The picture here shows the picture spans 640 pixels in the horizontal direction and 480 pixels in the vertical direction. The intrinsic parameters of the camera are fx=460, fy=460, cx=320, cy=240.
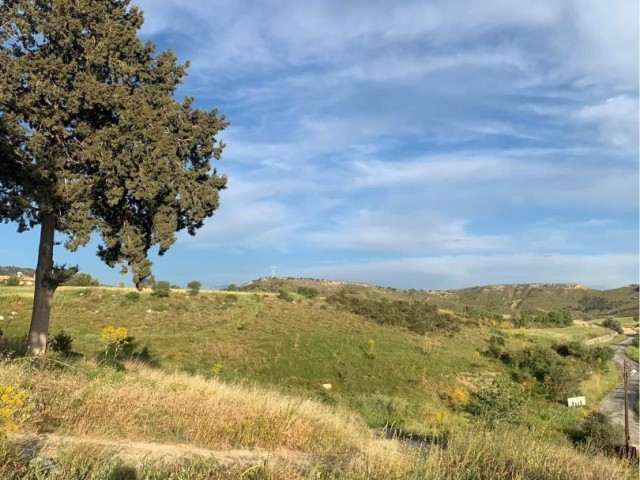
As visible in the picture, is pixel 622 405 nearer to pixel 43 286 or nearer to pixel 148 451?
pixel 43 286

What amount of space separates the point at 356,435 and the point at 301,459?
2533 millimetres

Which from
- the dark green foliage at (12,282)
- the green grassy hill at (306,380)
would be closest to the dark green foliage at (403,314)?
the green grassy hill at (306,380)

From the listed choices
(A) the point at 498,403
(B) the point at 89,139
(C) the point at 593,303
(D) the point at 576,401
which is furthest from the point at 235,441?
(C) the point at 593,303

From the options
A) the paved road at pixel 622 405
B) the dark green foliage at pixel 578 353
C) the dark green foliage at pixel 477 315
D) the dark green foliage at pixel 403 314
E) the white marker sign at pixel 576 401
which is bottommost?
the paved road at pixel 622 405

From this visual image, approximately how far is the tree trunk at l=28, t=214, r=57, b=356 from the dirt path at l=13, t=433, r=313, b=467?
879 cm

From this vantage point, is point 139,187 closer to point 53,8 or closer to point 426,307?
point 53,8

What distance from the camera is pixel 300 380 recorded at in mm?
27562

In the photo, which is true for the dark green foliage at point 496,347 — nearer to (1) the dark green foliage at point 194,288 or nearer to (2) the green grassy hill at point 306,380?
(2) the green grassy hill at point 306,380

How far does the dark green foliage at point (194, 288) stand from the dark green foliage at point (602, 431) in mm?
37897

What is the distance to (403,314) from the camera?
5097cm

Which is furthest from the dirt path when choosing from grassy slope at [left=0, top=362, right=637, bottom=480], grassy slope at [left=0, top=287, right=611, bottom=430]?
grassy slope at [left=0, top=287, right=611, bottom=430]

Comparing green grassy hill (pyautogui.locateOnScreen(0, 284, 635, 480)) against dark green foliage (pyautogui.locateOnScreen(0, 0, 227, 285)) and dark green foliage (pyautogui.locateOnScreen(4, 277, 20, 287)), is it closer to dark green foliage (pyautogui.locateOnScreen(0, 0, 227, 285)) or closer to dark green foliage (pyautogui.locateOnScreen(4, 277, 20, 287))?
dark green foliage (pyautogui.locateOnScreen(0, 0, 227, 285))

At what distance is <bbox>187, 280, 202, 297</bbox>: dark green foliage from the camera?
5106cm

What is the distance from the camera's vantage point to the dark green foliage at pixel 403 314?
47.9 m
